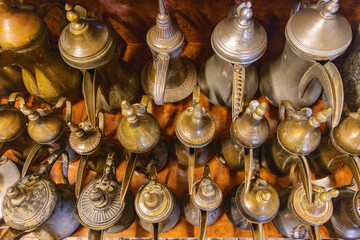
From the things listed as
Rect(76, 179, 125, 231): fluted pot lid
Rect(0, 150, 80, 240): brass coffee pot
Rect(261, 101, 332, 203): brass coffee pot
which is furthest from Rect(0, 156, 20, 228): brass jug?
Rect(261, 101, 332, 203): brass coffee pot

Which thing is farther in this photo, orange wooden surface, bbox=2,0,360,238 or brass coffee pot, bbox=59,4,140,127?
orange wooden surface, bbox=2,0,360,238

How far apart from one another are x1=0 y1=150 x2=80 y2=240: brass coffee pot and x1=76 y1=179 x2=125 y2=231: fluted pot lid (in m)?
0.08

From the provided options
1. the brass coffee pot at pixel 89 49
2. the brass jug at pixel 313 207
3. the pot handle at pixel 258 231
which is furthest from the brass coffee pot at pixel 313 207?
the brass coffee pot at pixel 89 49

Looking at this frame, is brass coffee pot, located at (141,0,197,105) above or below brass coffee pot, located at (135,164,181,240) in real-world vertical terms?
above

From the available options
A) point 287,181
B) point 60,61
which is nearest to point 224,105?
point 287,181

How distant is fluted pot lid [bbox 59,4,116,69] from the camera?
67 cm

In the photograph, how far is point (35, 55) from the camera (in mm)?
761

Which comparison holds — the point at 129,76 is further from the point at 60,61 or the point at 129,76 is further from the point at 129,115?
the point at 129,115

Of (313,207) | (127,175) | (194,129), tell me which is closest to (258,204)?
(313,207)

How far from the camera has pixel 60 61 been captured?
856 mm

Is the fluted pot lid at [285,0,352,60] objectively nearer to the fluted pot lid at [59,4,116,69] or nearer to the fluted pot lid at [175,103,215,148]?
the fluted pot lid at [175,103,215,148]

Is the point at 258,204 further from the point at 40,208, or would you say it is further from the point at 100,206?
the point at 40,208

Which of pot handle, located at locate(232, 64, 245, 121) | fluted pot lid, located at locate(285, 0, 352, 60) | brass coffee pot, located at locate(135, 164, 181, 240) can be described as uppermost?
fluted pot lid, located at locate(285, 0, 352, 60)

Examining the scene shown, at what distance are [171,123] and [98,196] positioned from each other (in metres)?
0.43
